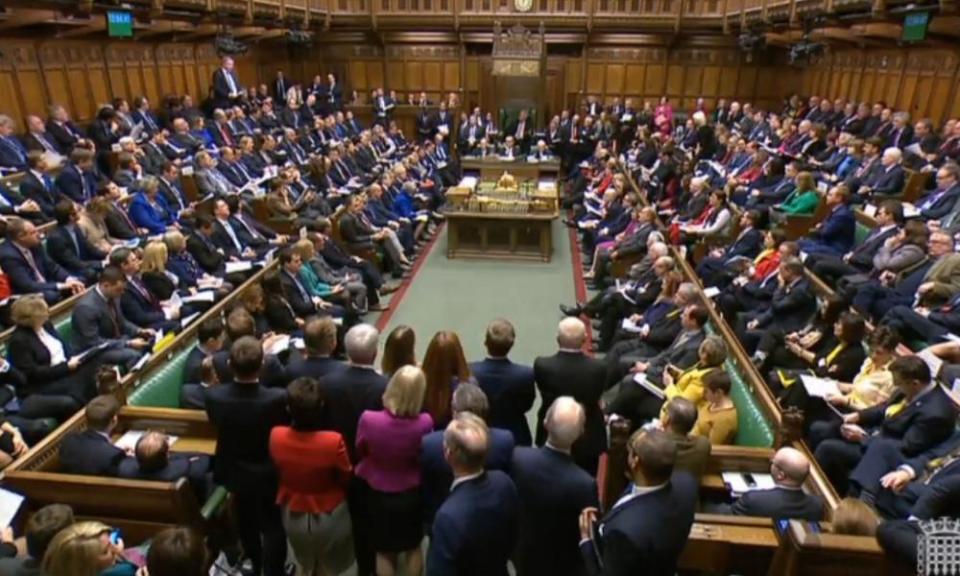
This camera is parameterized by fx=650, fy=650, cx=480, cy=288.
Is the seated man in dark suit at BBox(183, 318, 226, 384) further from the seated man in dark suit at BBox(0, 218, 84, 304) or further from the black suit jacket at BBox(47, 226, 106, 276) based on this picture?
the black suit jacket at BBox(47, 226, 106, 276)

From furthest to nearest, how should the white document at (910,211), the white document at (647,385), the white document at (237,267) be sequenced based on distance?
1. the white document at (910,211)
2. the white document at (237,267)
3. the white document at (647,385)

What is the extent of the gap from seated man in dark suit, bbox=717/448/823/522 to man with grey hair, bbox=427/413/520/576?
1176mm

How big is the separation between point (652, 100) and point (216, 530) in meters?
15.9

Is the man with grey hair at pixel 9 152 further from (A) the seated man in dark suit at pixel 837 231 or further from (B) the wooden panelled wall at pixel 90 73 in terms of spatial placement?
(A) the seated man in dark suit at pixel 837 231

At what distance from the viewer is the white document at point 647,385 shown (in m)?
4.03

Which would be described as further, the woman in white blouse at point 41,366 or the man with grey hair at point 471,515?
the woman in white blouse at point 41,366

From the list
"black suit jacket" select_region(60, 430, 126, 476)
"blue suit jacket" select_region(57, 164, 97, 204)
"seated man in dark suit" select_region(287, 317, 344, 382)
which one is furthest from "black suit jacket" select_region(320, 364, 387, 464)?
"blue suit jacket" select_region(57, 164, 97, 204)

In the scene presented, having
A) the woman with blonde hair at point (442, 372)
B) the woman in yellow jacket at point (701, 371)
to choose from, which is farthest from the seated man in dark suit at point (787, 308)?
the woman with blonde hair at point (442, 372)

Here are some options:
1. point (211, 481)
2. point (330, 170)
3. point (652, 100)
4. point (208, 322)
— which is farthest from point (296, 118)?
point (211, 481)

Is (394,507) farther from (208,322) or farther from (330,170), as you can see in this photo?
(330,170)

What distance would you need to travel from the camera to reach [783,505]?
272cm

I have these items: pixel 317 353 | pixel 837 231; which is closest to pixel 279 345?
pixel 317 353

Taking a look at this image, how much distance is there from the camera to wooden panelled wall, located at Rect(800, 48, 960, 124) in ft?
32.3

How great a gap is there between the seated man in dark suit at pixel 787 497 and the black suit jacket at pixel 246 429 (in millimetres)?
2066
